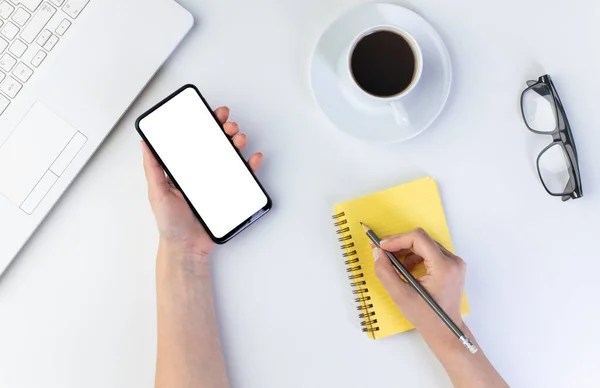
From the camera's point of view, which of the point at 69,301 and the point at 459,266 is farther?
the point at 69,301

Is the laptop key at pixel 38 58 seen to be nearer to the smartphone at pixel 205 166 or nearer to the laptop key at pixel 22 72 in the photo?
the laptop key at pixel 22 72

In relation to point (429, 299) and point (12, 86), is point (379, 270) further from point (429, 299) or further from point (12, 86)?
point (12, 86)

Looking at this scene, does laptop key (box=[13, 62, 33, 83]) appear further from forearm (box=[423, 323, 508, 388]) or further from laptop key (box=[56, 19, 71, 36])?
forearm (box=[423, 323, 508, 388])

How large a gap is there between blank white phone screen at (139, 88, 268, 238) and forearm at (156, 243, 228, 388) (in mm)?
82

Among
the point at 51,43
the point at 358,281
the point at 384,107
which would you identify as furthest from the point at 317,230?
the point at 51,43

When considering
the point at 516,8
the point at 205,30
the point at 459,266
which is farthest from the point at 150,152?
the point at 516,8

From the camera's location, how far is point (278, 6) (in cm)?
78

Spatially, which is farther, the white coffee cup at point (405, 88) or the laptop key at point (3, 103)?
the laptop key at point (3, 103)

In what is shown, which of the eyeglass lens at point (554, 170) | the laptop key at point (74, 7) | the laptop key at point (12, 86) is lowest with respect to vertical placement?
the laptop key at point (12, 86)

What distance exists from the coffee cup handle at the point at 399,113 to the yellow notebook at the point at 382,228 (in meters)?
0.10

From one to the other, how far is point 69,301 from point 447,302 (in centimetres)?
59

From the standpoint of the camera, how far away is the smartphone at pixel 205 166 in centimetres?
75

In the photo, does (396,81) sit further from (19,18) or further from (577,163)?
(19,18)

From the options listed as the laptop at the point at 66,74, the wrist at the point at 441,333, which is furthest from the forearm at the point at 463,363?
the laptop at the point at 66,74
